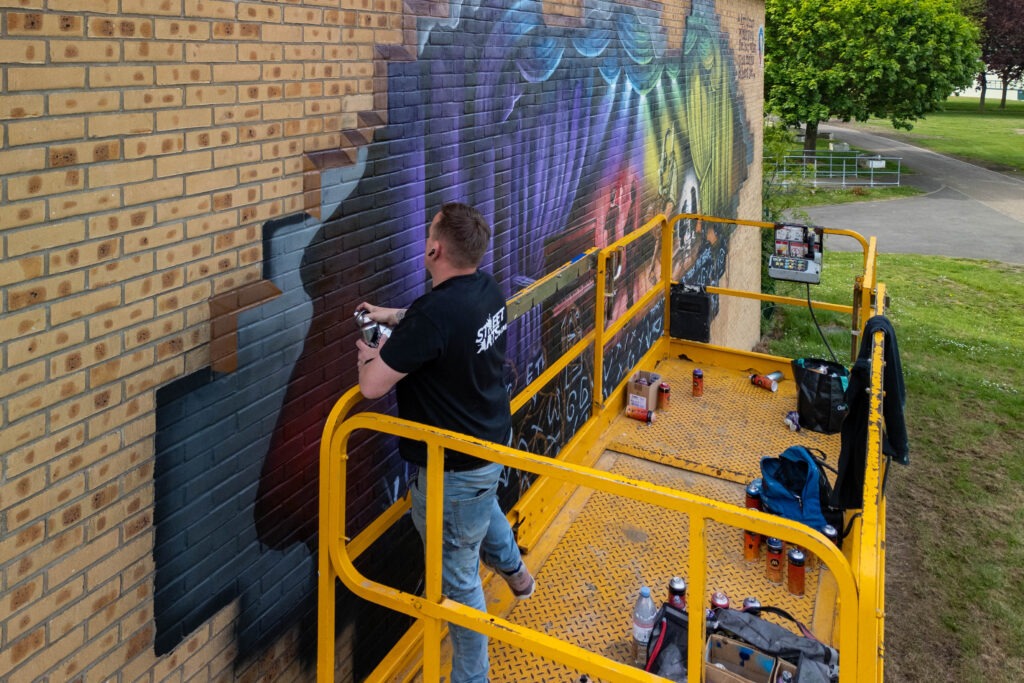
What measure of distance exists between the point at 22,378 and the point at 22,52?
895mm

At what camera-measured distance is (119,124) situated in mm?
2781

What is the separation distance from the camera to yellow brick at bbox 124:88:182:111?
9.23ft

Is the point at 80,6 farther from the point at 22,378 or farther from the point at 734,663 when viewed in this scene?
the point at 734,663

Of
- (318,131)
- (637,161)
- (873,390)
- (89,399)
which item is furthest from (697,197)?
(89,399)

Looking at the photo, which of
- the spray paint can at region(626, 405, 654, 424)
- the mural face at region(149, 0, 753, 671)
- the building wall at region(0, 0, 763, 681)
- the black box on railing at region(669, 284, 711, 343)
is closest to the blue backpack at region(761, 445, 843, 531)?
the spray paint can at region(626, 405, 654, 424)

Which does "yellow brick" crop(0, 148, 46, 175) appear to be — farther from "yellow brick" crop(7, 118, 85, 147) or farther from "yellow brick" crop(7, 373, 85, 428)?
"yellow brick" crop(7, 373, 85, 428)

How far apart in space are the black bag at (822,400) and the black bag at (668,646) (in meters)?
2.73

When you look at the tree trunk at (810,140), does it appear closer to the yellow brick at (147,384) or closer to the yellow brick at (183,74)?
the yellow brick at (183,74)

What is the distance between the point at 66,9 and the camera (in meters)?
2.57

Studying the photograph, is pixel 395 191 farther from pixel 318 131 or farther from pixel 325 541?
pixel 325 541

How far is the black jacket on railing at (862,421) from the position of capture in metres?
4.89

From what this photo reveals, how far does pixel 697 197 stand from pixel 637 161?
253cm

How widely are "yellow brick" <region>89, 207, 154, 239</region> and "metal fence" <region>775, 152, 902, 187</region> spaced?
35486mm

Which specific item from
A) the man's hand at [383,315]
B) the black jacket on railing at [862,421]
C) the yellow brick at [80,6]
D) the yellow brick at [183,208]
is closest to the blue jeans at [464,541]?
the man's hand at [383,315]
